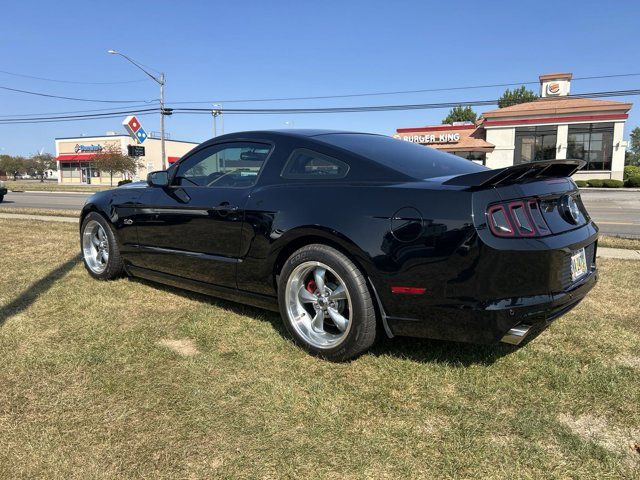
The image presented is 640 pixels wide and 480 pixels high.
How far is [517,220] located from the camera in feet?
8.46

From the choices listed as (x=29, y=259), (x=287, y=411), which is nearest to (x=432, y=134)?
(x=29, y=259)

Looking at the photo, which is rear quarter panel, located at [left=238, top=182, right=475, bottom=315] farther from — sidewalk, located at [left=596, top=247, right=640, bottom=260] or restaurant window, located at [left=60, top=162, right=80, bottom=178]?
restaurant window, located at [left=60, top=162, right=80, bottom=178]

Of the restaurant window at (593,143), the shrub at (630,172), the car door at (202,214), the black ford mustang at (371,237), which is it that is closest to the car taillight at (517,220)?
the black ford mustang at (371,237)

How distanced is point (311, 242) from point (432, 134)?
40.5 metres

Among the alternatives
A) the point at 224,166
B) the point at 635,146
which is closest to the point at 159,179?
the point at 224,166

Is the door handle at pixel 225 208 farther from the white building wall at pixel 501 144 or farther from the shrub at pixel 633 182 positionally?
the white building wall at pixel 501 144

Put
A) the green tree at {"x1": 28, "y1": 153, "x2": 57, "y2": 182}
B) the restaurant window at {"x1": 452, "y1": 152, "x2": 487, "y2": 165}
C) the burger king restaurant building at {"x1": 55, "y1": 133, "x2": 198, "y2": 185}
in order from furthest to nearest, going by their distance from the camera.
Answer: the green tree at {"x1": 28, "y1": 153, "x2": 57, "y2": 182} → the burger king restaurant building at {"x1": 55, "y1": 133, "x2": 198, "y2": 185} → the restaurant window at {"x1": 452, "y1": 152, "x2": 487, "y2": 165}

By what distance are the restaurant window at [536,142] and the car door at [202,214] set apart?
37241mm

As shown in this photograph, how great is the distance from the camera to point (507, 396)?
2617 millimetres

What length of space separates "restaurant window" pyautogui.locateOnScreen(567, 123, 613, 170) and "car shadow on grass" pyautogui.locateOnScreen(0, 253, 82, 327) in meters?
37.0

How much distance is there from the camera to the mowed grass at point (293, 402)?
2.11 meters

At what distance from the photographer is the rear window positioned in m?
3.10

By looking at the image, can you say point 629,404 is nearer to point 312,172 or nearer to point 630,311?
point 630,311

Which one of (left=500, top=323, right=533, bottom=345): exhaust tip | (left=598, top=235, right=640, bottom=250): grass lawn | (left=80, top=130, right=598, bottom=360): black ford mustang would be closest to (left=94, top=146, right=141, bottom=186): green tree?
(left=598, top=235, right=640, bottom=250): grass lawn
